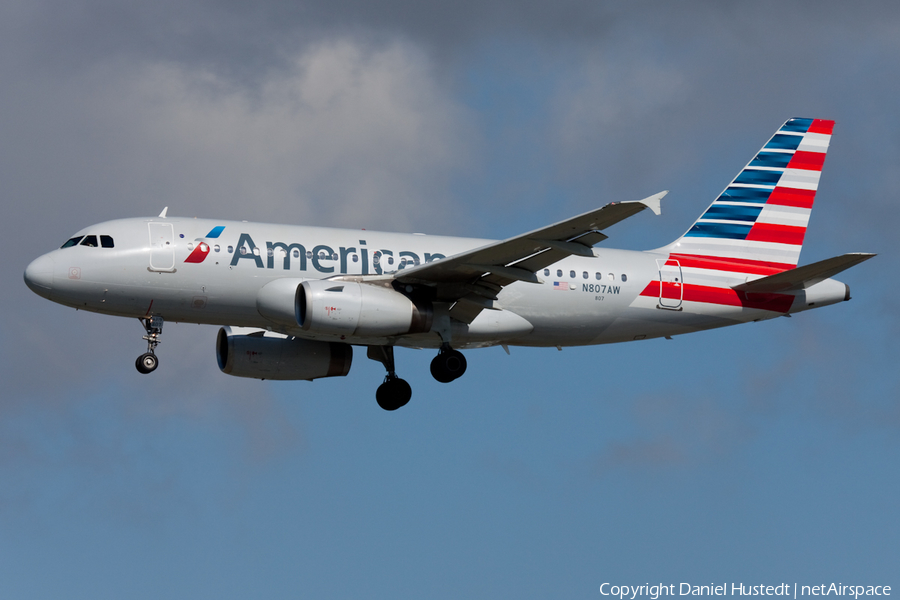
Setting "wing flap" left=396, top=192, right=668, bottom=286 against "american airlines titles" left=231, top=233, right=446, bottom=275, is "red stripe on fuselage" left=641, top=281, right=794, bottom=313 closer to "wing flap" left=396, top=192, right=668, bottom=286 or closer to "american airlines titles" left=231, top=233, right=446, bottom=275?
"wing flap" left=396, top=192, right=668, bottom=286

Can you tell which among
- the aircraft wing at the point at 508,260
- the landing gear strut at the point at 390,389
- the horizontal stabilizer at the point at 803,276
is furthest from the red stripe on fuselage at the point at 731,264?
the landing gear strut at the point at 390,389

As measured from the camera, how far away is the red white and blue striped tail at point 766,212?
35.4m

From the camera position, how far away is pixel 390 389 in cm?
3438

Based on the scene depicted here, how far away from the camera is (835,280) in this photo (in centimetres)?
3441

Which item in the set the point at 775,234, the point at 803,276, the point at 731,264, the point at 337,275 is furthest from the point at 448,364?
the point at 775,234

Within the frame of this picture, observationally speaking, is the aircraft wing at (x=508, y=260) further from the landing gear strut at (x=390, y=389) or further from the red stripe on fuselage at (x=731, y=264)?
the red stripe on fuselage at (x=731, y=264)

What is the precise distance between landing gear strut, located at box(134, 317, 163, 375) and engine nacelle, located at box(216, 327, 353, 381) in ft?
13.1

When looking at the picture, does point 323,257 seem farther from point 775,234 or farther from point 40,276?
point 775,234

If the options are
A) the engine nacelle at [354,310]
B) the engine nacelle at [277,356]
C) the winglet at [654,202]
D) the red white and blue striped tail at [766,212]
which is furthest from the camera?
the red white and blue striped tail at [766,212]

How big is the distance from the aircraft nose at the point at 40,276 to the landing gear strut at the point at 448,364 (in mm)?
10383

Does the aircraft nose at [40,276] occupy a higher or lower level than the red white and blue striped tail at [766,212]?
lower

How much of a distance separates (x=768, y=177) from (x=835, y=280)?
4.75 metres

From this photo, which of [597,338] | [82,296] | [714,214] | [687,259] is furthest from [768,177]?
[82,296]

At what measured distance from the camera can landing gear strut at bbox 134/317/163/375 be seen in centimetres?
3025
